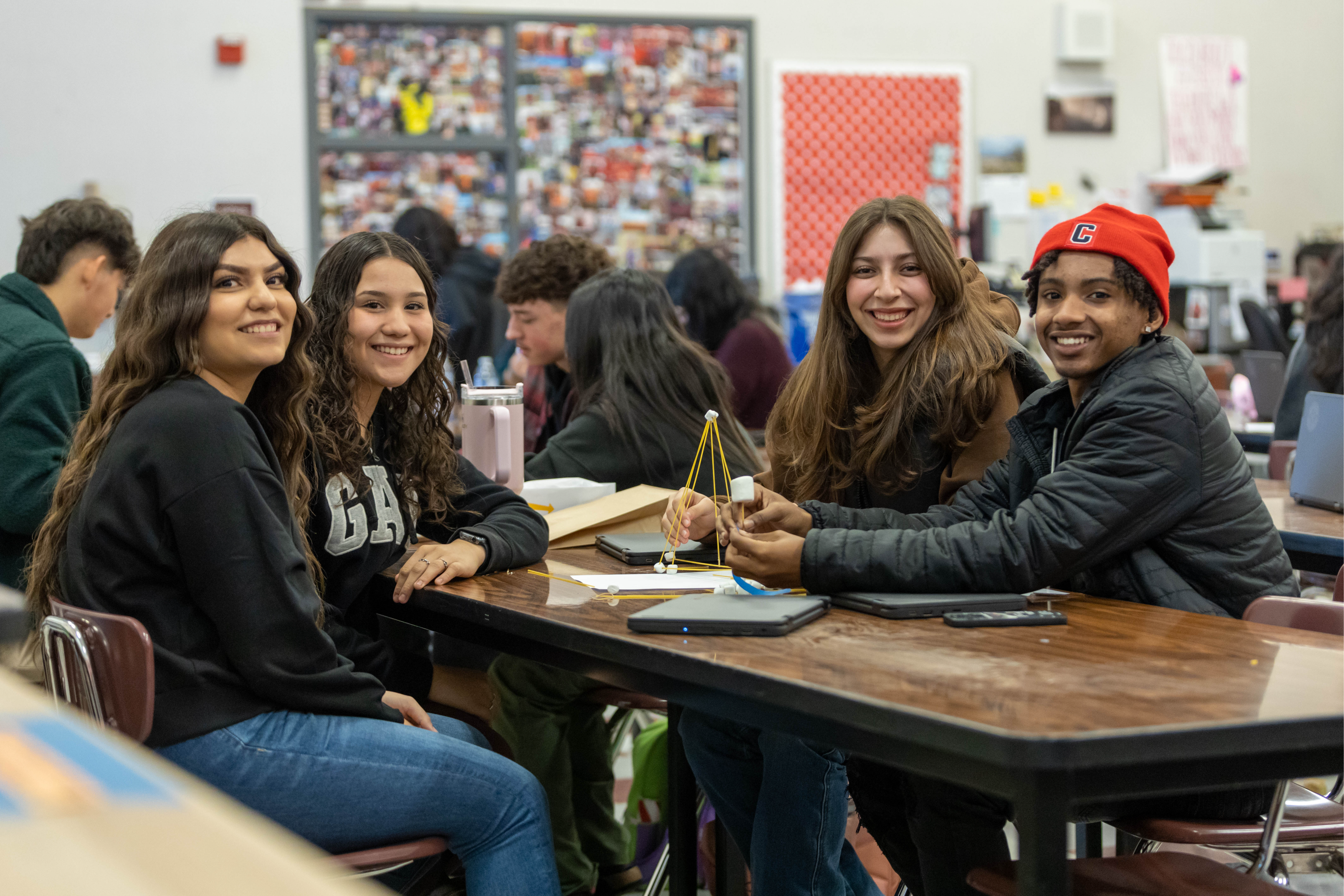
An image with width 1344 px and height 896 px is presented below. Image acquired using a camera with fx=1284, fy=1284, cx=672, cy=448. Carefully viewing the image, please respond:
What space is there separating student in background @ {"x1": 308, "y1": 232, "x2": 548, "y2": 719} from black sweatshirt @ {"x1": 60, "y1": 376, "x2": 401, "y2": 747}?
38 centimetres

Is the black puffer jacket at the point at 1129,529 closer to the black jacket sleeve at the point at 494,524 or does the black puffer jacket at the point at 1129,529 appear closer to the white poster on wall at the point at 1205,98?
the black jacket sleeve at the point at 494,524

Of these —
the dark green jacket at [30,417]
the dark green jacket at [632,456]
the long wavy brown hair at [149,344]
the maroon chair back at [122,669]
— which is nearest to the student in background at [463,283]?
the dark green jacket at [632,456]

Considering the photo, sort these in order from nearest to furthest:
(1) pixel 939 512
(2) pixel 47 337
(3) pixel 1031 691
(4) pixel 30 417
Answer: (3) pixel 1031 691
(1) pixel 939 512
(4) pixel 30 417
(2) pixel 47 337

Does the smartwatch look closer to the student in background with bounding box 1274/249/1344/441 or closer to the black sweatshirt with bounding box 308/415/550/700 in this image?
the black sweatshirt with bounding box 308/415/550/700

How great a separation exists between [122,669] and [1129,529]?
1.27 m

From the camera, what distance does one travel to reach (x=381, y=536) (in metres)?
2.11

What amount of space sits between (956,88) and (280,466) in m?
6.41

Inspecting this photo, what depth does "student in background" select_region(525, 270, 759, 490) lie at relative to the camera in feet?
9.46

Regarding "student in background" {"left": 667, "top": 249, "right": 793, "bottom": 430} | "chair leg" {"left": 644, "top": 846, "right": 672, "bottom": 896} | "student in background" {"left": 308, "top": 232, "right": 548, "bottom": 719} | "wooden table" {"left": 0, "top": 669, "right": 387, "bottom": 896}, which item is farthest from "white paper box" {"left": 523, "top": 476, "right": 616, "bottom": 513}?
"wooden table" {"left": 0, "top": 669, "right": 387, "bottom": 896}

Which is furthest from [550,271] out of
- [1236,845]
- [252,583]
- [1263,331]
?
[1263,331]

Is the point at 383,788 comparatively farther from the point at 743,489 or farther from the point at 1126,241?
the point at 1126,241

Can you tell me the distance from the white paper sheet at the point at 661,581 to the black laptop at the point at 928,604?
269 mm

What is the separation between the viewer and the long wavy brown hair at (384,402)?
212 cm

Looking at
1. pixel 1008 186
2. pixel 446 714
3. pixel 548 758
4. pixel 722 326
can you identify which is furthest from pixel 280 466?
pixel 1008 186
